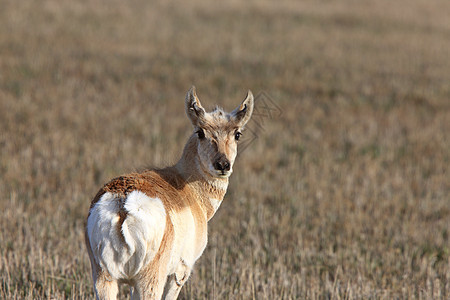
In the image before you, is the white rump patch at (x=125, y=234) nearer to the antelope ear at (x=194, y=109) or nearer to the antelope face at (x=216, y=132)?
the antelope face at (x=216, y=132)

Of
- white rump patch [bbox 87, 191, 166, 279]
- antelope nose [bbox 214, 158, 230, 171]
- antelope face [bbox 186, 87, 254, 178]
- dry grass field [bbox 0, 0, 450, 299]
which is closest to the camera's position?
white rump patch [bbox 87, 191, 166, 279]

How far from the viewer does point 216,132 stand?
13.7 ft

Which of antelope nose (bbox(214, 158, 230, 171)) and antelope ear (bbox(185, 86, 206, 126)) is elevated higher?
antelope ear (bbox(185, 86, 206, 126))

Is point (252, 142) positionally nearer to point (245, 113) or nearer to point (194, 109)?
point (245, 113)

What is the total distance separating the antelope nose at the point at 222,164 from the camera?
3.99 metres

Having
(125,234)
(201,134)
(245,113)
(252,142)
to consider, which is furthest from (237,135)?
(252,142)

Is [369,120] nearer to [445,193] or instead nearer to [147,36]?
[445,193]

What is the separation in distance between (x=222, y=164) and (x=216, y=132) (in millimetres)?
298

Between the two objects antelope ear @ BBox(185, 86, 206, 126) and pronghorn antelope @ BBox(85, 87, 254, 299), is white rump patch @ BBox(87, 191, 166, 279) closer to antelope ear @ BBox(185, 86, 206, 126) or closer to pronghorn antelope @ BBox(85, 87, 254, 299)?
pronghorn antelope @ BBox(85, 87, 254, 299)

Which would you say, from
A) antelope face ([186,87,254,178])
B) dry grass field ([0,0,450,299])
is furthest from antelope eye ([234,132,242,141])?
dry grass field ([0,0,450,299])

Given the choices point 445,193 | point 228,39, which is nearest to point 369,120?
point 445,193

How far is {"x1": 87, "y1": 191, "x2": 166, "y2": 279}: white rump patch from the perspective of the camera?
134 inches

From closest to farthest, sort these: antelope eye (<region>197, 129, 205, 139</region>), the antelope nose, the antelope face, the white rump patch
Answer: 1. the white rump patch
2. the antelope nose
3. the antelope face
4. antelope eye (<region>197, 129, 205, 139</region>)

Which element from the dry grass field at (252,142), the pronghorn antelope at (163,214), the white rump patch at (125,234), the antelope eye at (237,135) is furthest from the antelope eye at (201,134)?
the white rump patch at (125,234)
